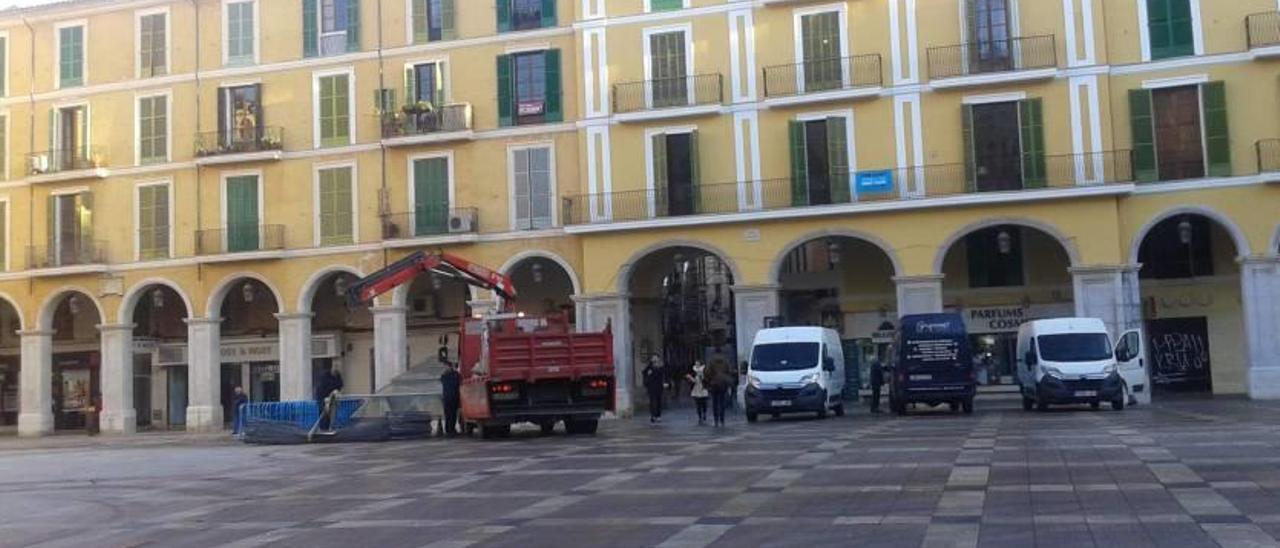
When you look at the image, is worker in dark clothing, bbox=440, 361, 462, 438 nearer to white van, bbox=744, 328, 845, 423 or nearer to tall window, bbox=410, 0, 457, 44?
white van, bbox=744, 328, 845, 423

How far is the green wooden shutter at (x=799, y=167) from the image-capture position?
35.5m

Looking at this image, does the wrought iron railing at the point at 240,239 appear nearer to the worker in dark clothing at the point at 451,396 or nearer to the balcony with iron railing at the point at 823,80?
the worker in dark clothing at the point at 451,396

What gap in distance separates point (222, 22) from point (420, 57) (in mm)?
7294

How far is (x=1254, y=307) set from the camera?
32.7m

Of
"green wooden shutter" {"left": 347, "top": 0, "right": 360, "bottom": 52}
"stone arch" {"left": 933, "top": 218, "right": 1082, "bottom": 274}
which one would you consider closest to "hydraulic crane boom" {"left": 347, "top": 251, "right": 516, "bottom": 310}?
"stone arch" {"left": 933, "top": 218, "right": 1082, "bottom": 274}

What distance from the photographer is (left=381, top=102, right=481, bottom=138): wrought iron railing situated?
38.5 meters

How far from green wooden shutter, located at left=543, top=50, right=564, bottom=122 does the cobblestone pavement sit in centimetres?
1557

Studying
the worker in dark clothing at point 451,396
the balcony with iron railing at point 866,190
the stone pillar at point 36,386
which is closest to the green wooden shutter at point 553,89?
the balcony with iron railing at point 866,190

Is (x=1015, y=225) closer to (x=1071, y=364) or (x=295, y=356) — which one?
(x=1071, y=364)

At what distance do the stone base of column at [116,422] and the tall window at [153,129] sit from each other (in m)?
8.25

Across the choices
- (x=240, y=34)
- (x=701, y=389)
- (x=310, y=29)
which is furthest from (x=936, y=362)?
(x=240, y=34)

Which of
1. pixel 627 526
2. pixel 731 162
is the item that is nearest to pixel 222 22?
pixel 731 162

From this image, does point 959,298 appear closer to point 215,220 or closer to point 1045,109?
point 1045,109

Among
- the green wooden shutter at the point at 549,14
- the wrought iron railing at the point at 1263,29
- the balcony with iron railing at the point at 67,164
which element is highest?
the green wooden shutter at the point at 549,14
